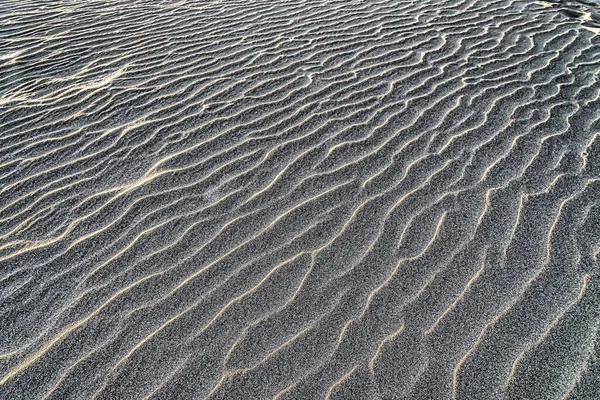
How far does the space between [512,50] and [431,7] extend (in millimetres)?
1850

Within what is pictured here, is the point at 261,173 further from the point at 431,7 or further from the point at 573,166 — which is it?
the point at 431,7

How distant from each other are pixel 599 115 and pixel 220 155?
3561 mm

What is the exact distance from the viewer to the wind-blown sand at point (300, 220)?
246cm

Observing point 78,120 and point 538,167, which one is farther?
point 78,120

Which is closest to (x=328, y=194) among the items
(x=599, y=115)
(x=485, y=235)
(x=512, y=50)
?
(x=485, y=235)

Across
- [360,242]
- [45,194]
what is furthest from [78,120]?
[360,242]

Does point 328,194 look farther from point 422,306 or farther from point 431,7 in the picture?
point 431,7

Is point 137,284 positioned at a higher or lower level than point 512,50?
lower

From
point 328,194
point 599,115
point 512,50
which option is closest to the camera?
point 328,194

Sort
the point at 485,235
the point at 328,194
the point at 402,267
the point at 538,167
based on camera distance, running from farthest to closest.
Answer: the point at 538,167
the point at 328,194
the point at 485,235
the point at 402,267

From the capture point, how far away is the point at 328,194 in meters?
3.51

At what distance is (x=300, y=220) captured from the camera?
10.8ft

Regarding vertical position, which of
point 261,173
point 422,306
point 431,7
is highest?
point 431,7

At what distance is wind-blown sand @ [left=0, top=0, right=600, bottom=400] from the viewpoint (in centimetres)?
246
